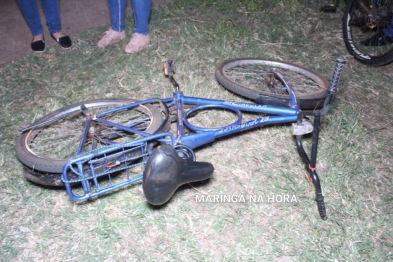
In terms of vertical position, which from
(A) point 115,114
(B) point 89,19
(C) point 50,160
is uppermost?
(C) point 50,160

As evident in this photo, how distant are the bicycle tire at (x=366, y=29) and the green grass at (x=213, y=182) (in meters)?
0.13

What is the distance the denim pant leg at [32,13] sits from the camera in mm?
3465

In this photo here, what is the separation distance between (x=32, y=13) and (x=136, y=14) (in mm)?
1072

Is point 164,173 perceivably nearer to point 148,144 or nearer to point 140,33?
point 148,144

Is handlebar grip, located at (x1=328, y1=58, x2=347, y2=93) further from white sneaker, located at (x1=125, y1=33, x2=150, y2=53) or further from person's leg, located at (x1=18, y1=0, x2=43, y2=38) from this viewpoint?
person's leg, located at (x1=18, y1=0, x2=43, y2=38)

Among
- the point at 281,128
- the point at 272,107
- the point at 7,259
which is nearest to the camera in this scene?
the point at 7,259

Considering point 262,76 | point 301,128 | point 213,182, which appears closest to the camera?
point 301,128

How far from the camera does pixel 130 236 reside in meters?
2.04

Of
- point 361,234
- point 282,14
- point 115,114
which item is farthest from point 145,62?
point 361,234

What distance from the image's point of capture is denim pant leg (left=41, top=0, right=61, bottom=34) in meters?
3.65

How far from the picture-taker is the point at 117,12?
3.66 metres

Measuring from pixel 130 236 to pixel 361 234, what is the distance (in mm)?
1353

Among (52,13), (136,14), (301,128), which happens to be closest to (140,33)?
(136,14)

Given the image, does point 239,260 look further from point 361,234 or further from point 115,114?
point 115,114
